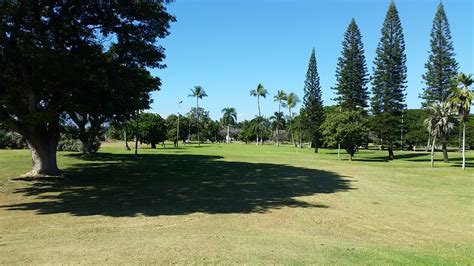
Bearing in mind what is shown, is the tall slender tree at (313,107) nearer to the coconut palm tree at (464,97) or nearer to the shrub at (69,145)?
the coconut palm tree at (464,97)

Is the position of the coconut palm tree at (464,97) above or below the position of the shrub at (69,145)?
above

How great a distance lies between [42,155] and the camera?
1983cm

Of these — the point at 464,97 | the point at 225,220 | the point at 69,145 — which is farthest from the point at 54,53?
the point at 464,97

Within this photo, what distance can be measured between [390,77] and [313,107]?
622 inches

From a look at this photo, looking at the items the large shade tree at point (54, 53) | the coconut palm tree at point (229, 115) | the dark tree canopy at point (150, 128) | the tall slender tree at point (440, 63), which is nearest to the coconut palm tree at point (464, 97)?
the tall slender tree at point (440, 63)

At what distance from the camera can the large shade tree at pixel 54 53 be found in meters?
16.5

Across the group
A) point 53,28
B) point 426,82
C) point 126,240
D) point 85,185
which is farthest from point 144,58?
point 426,82

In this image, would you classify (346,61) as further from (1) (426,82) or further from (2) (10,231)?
(2) (10,231)

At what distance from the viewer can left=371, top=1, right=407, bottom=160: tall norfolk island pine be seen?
5681 centimetres

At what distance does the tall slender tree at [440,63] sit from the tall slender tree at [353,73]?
11.5 metres

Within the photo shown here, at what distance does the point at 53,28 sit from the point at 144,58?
487cm

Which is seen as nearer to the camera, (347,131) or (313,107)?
(347,131)

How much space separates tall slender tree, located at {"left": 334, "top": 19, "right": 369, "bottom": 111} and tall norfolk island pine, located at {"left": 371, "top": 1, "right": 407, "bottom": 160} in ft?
15.6

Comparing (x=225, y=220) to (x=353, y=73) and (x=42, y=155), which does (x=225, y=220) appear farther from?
(x=353, y=73)
